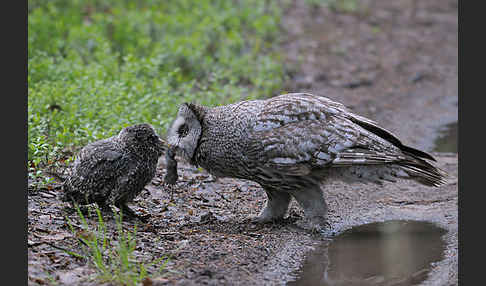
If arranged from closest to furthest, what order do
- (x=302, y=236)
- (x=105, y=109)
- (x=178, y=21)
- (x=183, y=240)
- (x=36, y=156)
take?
1. (x=183, y=240)
2. (x=302, y=236)
3. (x=36, y=156)
4. (x=105, y=109)
5. (x=178, y=21)

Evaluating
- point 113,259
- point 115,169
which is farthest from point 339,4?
point 113,259

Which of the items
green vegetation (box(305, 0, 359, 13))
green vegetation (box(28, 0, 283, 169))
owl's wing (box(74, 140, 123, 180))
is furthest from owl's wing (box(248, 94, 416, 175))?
green vegetation (box(305, 0, 359, 13))

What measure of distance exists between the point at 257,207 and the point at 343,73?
6.04 metres

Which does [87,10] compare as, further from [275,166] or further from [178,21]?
[275,166]

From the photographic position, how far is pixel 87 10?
14.0 meters

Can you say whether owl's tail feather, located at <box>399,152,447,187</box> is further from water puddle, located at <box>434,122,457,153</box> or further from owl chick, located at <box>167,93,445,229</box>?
water puddle, located at <box>434,122,457,153</box>

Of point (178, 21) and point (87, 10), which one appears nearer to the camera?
point (178, 21)

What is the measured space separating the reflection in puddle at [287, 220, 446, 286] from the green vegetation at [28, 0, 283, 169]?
3076 mm

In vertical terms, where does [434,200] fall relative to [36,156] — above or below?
below

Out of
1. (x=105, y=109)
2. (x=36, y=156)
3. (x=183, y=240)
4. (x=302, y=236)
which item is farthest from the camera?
(x=105, y=109)

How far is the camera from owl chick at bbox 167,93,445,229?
657cm

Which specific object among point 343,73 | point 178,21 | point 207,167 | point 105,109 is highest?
point 178,21

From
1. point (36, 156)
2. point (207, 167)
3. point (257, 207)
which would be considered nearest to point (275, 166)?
point (207, 167)

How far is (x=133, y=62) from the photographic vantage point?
10.3 metres
